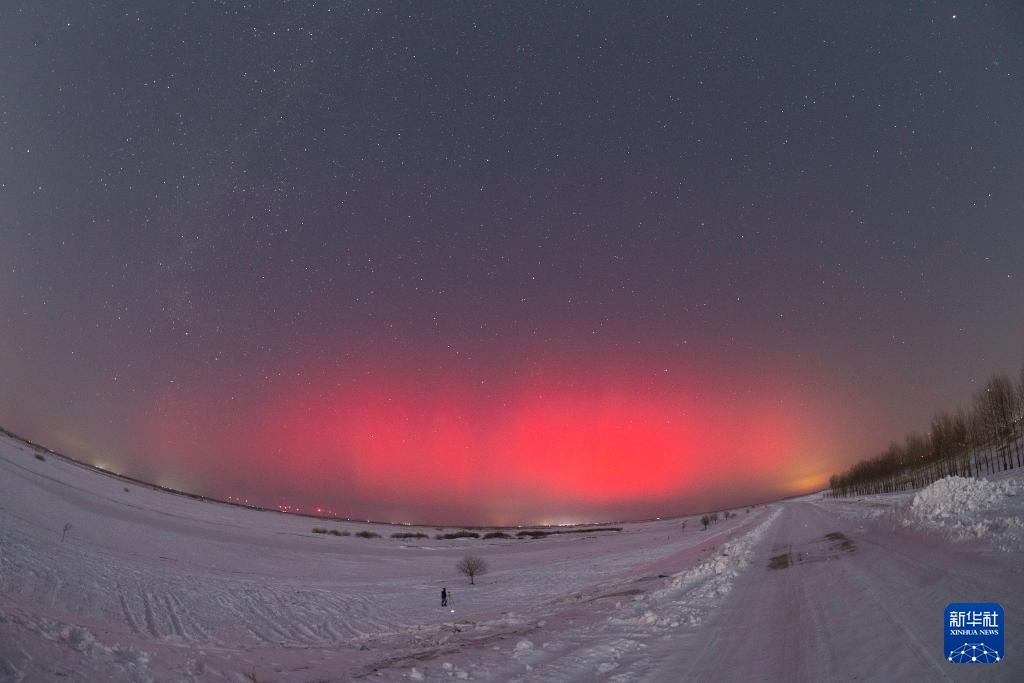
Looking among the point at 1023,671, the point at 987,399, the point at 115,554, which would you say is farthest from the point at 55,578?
the point at 987,399

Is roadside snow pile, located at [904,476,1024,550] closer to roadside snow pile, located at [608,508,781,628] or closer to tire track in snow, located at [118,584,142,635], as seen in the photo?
roadside snow pile, located at [608,508,781,628]

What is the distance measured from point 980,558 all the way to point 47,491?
218 ft

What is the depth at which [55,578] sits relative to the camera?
2017cm

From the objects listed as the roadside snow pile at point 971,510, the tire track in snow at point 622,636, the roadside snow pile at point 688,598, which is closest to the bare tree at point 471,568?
the roadside snow pile at point 688,598

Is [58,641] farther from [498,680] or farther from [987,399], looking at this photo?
[987,399]

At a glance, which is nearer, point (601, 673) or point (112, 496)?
point (601, 673)

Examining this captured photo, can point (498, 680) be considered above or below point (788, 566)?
above

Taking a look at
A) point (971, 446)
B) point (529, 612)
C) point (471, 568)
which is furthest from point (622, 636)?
point (971, 446)

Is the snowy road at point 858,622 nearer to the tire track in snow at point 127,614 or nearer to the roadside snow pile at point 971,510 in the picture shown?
the roadside snow pile at point 971,510

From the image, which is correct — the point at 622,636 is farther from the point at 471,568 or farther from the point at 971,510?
the point at 471,568
